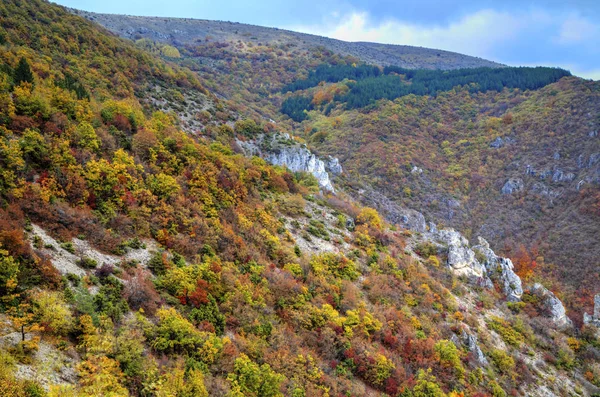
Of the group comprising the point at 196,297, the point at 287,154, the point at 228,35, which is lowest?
the point at 196,297

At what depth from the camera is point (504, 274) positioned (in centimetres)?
3588

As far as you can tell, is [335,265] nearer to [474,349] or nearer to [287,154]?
[474,349]

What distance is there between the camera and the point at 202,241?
18828 millimetres

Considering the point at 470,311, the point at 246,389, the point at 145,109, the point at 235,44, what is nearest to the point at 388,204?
the point at 470,311

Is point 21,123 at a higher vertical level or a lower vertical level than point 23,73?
lower

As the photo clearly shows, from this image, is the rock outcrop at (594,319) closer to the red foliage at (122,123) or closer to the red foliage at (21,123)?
the red foliage at (122,123)

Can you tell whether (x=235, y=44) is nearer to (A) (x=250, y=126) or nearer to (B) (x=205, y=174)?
(A) (x=250, y=126)

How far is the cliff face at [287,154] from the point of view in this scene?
4766cm

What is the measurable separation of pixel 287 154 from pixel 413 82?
→ 3546 inches

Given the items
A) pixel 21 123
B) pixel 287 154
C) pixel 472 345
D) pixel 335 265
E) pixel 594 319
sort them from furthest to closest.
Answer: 1. pixel 287 154
2. pixel 594 319
3. pixel 335 265
4. pixel 472 345
5. pixel 21 123

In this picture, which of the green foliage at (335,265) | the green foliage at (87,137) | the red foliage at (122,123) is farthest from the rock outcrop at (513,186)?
the green foliage at (87,137)

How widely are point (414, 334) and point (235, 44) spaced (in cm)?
14929

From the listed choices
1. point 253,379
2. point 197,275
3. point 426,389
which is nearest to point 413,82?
point 426,389

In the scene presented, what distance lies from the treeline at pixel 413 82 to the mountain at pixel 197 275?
226ft
